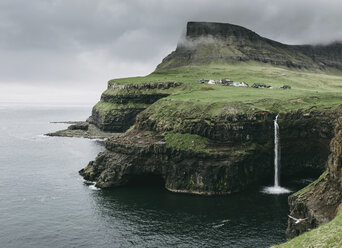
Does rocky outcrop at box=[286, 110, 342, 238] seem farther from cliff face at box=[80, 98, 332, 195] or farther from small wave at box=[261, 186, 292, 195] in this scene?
cliff face at box=[80, 98, 332, 195]

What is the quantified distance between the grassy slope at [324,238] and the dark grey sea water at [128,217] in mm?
25739

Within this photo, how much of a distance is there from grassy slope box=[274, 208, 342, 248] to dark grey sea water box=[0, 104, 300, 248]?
2574cm

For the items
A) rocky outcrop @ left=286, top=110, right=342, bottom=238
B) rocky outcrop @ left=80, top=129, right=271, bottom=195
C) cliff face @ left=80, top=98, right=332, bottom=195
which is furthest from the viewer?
cliff face @ left=80, top=98, right=332, bottom=195

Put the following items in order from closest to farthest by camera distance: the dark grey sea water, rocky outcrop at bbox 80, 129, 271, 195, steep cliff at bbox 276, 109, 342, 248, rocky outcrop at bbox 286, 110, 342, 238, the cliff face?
steep cliff at bbox 276, 109, 342, 248 < rocky outcrop at bbox 286, 110, 342, 238 < the dark grey sea water < rocky outcrop at bbox 80, 129, 271, 195 < the cliff face

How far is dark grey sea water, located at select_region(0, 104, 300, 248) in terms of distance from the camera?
6500 cm

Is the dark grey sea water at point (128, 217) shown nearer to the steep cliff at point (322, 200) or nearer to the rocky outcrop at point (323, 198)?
the steep cliff at point (322, 200)

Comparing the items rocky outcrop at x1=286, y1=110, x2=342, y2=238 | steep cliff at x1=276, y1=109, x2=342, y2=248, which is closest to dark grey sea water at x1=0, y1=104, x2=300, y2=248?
steep cliff at x1=276, y1=109, x2=342, y2=248

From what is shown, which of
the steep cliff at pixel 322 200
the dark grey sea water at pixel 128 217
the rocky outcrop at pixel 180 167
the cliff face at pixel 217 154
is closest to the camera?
the steep cliff at pixel 322 200

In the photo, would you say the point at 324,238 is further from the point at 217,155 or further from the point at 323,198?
the point at 217,155

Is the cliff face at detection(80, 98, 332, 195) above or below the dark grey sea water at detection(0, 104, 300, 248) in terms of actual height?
above

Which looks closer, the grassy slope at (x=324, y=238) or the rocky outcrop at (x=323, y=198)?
the grassy slope at (x=324, y=238)

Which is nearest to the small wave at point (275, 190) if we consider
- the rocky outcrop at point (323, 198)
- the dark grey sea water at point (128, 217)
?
the dark grey sea water at point (128, 217)

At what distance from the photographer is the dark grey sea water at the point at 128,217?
65000 mm

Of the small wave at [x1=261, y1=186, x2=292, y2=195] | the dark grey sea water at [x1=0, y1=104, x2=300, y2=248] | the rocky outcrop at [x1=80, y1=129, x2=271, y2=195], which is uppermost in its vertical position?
the rocky outcrop at [x1=80, y1=129, x2=271, y2=195]
